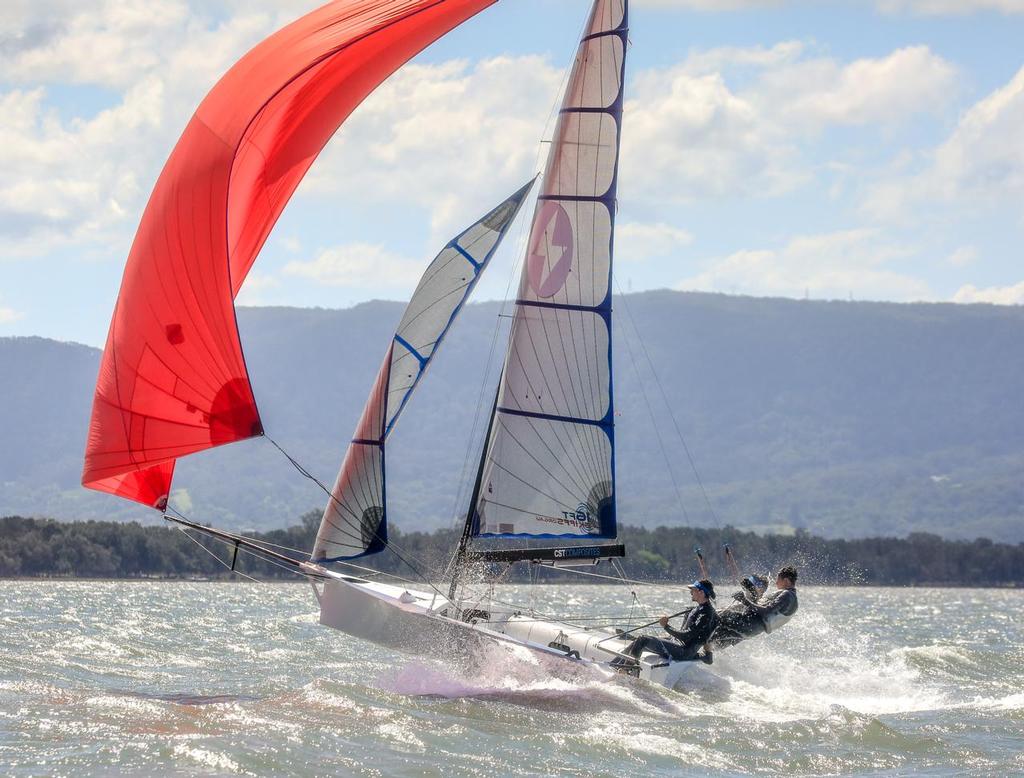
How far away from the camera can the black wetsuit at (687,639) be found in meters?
18.5

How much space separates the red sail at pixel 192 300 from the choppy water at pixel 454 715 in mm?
2797

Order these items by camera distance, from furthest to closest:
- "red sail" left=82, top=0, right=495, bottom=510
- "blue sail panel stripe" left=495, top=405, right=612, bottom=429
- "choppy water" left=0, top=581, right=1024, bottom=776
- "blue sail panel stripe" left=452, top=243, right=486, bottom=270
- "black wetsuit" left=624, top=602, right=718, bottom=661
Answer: "blue sail panel stripe" left=495, top=405, right=612, bottom=429
"blue sail panel stripe" left=452, top=243, right=486, bottom=270
"black wetsuit" left=624, top=602, right=718, bottom=661
"red sail" left=82, top=0, right=495, bottom=510
"choppy water" left=0, top=581, right=1024, bottom=776

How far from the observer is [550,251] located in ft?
64.2

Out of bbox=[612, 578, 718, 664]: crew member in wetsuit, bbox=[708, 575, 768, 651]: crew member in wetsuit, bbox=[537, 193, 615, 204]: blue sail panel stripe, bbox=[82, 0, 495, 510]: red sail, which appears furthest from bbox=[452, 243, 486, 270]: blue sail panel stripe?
bbox=[708, 575, 768, 651]: crew member in wetsuit

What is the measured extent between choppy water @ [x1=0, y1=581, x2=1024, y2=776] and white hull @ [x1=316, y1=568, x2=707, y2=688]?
0.30m

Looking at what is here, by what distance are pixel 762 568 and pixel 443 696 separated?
8549cm

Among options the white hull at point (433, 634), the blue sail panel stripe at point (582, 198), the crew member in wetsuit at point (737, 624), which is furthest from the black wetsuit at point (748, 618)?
the blue sail panel stripe at point (582, 198)

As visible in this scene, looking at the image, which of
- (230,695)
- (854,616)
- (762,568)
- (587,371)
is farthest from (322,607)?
(762,568)

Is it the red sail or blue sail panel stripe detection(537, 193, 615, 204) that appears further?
blue sail panel stripe detection(537, 193, 615, 204)

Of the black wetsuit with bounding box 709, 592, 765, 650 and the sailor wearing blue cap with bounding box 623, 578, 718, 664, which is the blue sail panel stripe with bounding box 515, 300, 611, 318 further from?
the black wetsuit with bounding box 709, 592, 765, 650

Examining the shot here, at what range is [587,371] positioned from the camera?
64.7 feet

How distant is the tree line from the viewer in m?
71.8

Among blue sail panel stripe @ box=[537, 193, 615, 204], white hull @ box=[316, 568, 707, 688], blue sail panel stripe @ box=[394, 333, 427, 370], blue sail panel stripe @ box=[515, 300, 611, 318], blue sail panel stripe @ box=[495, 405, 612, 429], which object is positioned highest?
blue sail panel stripe @ box=[537, 193, 615, 204]

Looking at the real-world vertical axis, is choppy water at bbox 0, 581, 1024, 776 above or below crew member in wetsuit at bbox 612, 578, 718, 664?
below
